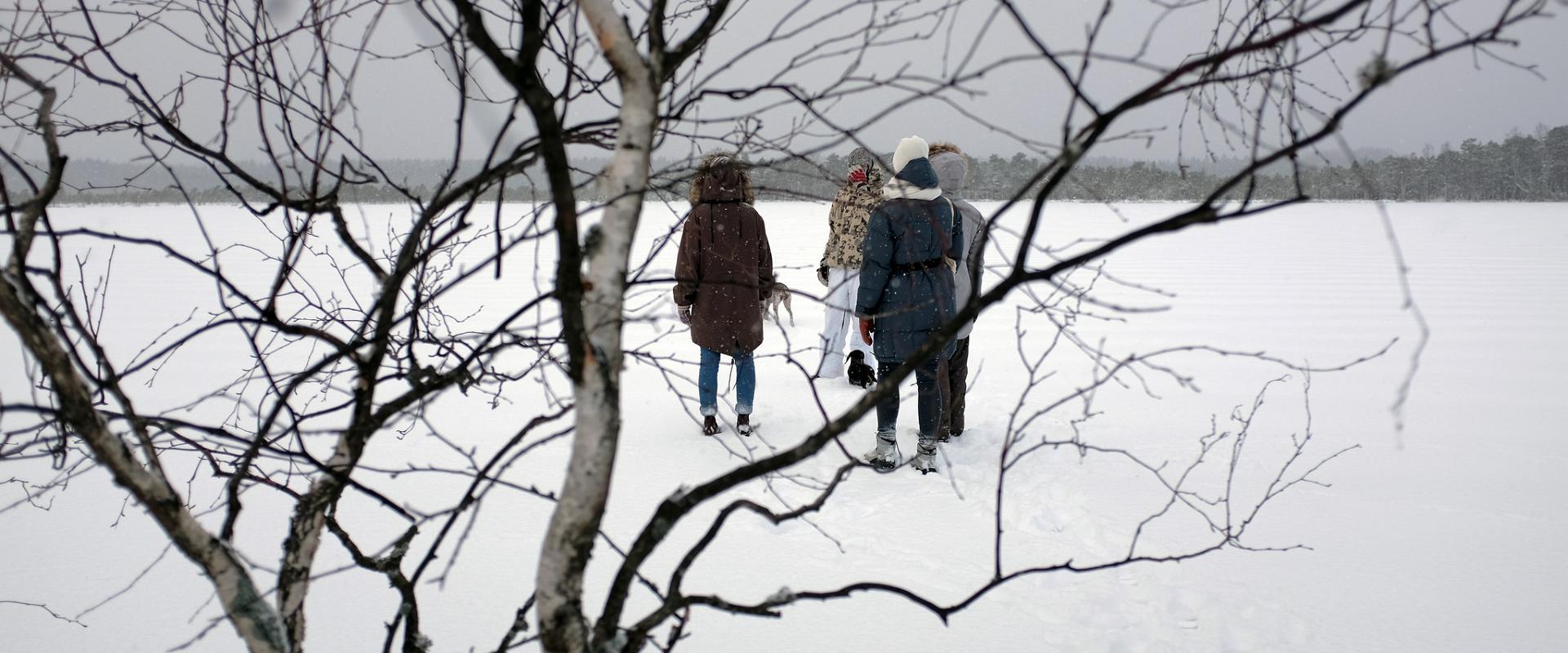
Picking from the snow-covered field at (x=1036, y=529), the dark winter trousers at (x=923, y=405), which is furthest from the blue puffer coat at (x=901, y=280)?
the snow-covered field at (x=1036, y=529)

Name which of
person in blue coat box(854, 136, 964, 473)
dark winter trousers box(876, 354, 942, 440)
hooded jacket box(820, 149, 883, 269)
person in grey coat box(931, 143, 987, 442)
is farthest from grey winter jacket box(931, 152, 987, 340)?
hooded jacket box(820, 149, 883, 269)

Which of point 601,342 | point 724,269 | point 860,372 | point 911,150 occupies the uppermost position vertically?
point 911,150

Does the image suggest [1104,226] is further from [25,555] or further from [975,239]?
[25,555]

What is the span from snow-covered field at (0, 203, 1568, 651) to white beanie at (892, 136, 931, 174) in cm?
104

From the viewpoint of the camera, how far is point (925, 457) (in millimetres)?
3861

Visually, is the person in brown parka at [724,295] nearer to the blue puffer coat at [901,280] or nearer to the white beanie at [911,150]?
the blue puffer coat at [901,280]

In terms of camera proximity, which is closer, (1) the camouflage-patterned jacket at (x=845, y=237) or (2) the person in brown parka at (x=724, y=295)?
(2) the person in brown parka at (x=724, y=295)

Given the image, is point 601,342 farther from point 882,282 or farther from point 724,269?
point 724,269

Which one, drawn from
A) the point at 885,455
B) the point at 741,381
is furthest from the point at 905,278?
the point at 741,381

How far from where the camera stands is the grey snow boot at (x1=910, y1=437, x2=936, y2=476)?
3.84 meters

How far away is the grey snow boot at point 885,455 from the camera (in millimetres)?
3812

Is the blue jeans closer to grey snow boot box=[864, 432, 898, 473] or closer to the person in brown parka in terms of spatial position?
the person in brown parka

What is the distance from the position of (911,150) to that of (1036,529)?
5.58 feet

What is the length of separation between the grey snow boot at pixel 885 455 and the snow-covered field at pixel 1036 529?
0.21 ft
